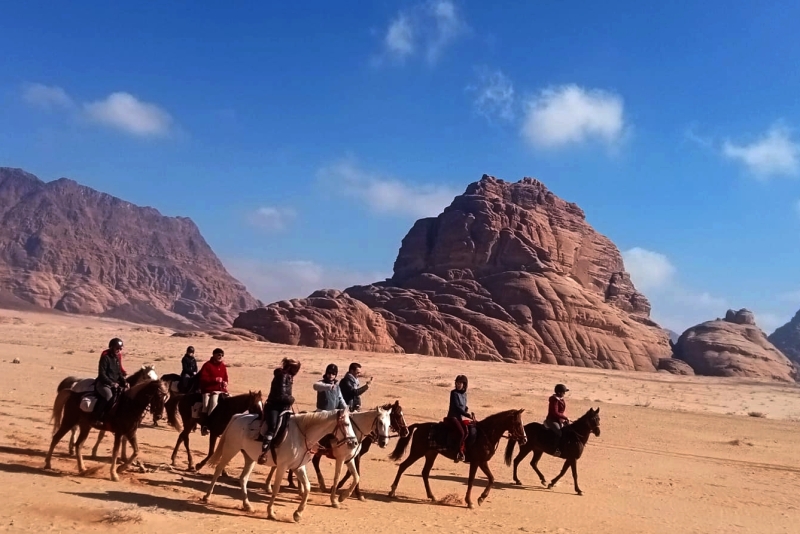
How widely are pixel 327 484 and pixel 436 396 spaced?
19917 mm

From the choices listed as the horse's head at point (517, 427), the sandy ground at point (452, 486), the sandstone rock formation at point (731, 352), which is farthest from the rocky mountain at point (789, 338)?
the horse's head at point (517, 427)

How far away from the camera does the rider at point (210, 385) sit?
43.1 feet

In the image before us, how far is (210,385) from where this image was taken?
522 inches

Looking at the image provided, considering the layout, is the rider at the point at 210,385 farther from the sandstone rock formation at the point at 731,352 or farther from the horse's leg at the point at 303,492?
the sandstone rock formation at the point at 731,352

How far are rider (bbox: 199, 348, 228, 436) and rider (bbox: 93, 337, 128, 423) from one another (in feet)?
5.45

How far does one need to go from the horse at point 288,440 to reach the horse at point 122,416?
175 cm

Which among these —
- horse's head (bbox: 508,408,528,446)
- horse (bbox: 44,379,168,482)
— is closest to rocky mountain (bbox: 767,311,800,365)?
horse's head (bbox: 508,408,528,446)

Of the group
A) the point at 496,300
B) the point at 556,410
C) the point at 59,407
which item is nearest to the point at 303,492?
the point at 59,407

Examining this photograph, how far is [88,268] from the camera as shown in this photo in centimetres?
19888

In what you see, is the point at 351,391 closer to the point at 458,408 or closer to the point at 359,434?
the point at 359,434

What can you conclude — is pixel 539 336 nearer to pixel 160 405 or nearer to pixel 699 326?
pixel 699 326

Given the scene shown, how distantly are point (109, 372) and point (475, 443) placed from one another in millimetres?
7305

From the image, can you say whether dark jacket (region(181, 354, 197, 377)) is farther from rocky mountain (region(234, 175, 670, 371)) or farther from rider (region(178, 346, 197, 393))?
rocky mountain (region(234, 175, 670, 371))

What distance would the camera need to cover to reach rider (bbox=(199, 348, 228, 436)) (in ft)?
43.1
